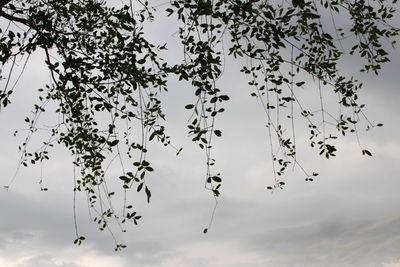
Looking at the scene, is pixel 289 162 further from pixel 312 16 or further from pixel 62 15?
pixel 62 15

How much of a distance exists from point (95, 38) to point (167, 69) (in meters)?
1.83

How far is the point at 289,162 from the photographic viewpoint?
23.0 feet

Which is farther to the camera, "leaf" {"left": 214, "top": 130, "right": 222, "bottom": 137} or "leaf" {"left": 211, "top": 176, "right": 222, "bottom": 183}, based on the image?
"leaf" {"left": 211, "top": 176, "right": 222, "bottom": 183}

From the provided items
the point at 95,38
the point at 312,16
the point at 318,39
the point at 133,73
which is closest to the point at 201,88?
the point at 133,73

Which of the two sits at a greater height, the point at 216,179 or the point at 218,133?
the point at 218,133

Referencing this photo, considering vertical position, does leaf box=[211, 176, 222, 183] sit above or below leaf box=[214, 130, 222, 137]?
below

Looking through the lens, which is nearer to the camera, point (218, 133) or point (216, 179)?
point (218, 133)

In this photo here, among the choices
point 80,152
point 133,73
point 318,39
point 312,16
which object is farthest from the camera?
point 80,152

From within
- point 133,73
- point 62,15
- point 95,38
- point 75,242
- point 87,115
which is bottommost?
point 75,242

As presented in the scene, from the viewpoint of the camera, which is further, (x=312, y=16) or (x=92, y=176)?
(x=92, y=176)

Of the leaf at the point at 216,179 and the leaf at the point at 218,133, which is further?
the leaf at the point at 216,179

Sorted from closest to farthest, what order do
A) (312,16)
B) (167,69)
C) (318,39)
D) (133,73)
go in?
(312,16) → (133,73) → (318,39) → (167,69)

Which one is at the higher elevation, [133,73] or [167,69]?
[167,69]

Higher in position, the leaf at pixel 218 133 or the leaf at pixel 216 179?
the leaf at pixel 218 133
